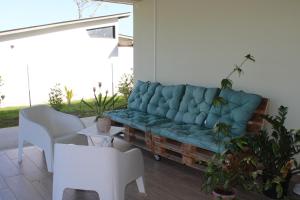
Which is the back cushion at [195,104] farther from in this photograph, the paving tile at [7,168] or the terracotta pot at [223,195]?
the paving tile at [7,168]

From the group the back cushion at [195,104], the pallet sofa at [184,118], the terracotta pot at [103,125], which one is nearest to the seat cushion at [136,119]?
the pallet sofa at [184,118]

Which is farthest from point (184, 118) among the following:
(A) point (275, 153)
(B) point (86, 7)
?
(B) point (86, 7)

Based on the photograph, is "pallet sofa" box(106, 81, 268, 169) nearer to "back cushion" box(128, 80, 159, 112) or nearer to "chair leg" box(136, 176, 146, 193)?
"back cushion" box(128, 80, 159, 112)

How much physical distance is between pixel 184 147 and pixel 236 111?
0.76 m

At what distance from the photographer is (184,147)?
3564mm

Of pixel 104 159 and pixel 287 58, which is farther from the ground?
pixel 287 58

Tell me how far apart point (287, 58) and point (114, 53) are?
7.49 m

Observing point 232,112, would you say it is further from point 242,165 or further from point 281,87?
point 242,165

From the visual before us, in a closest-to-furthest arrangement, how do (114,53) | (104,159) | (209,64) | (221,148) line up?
(104,159) < (221,148) < (209,64) < (114,53)

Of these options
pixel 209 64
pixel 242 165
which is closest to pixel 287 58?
pixel 209 64

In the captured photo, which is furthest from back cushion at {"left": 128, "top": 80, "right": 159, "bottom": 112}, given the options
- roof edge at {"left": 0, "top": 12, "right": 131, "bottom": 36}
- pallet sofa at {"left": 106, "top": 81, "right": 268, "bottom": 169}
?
roof edge at {"left": 0, "top": 12, "right": 131, "bottom": 36}

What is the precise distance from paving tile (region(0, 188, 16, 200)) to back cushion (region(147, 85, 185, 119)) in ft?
7.58

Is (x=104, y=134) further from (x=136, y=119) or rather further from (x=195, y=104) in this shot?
(x=195, y=104)

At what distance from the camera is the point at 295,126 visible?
11.6 ft
